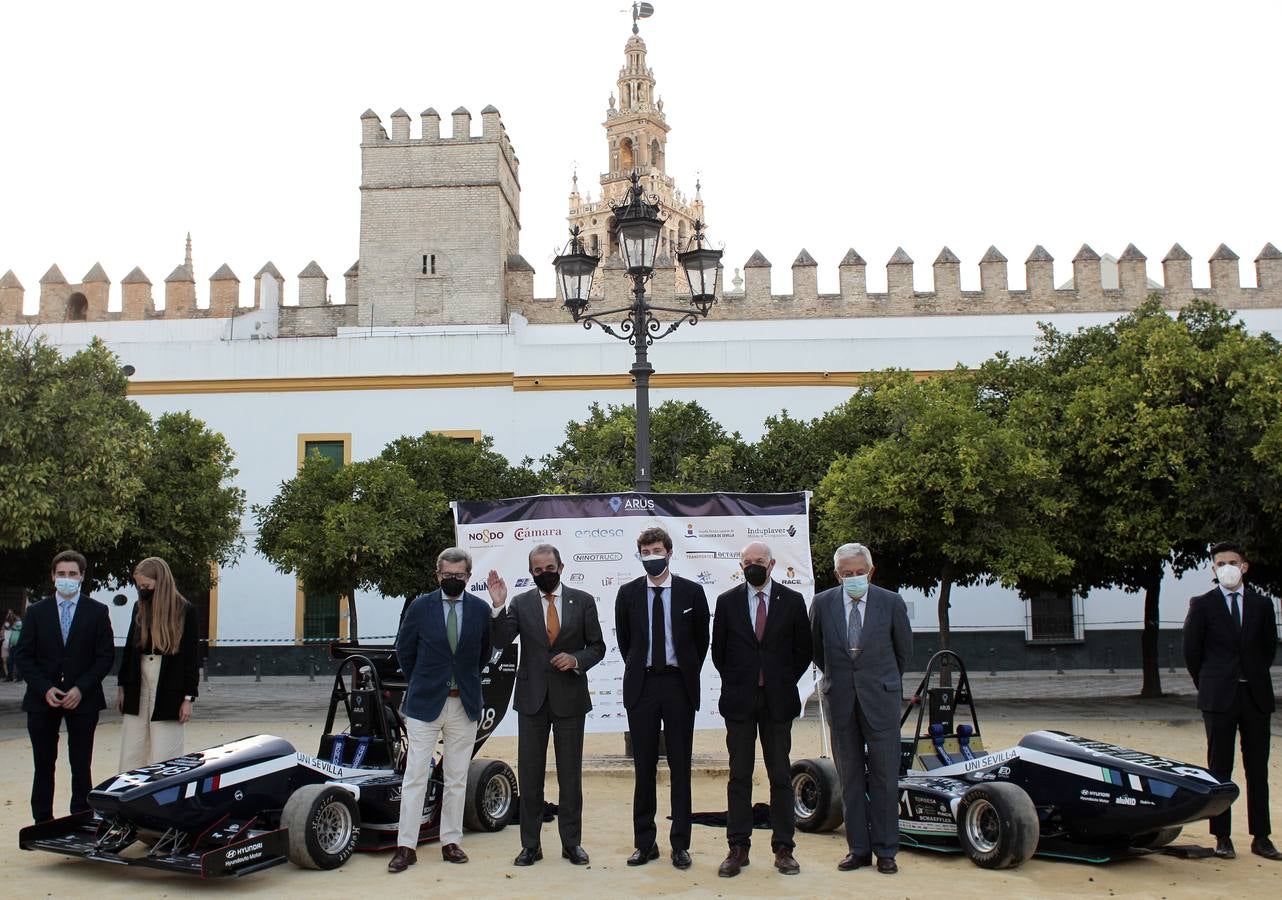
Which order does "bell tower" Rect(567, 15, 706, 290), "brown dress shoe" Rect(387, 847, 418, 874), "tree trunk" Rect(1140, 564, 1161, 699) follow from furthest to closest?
"bell tower" Rect(567, 15, 706, 290), "tree trunk" Rect(1140, 564, 1161, 699), "brown dress shoe" Rect(387, 847, 418, 874)

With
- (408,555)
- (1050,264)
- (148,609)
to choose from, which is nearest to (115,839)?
(148,609)

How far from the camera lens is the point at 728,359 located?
26.0 meters

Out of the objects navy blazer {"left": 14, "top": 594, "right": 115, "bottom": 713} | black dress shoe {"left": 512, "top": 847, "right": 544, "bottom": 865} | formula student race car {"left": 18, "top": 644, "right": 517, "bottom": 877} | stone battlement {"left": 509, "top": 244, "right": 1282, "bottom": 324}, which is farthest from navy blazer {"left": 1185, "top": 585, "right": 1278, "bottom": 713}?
stone battlement {"left": 509, "top": 244, "right": 1282, "bottom": 324}

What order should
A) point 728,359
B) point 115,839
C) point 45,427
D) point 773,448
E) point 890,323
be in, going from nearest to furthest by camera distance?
point 115,839 → point 45,427 → point 773,448 → point 728,359 → point 890,323

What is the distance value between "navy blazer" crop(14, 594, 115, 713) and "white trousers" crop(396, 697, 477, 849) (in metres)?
1.98

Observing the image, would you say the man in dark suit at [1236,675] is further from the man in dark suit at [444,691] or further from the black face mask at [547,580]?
the man in dark suit at [444,691]

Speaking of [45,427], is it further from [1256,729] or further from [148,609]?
[1256,729]

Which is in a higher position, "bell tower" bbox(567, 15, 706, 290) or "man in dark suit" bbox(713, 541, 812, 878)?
"bell tower" bbox(567, 15, 706, 290)

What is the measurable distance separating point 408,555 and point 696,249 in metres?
9.60

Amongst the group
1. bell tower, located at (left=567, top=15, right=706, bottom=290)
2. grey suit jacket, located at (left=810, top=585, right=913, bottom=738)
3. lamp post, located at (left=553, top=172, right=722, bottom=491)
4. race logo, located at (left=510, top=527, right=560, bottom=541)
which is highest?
bell tower, located at (left=567, top=15, right=706, bottom=290)

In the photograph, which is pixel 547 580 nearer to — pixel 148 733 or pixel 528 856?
pixel 528 856

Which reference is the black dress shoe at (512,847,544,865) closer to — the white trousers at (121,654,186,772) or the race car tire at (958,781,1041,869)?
the white trousers at (121,654,186,772)

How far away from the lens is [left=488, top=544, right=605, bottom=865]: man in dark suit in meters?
6.67

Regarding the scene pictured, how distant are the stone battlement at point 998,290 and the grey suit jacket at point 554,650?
26153mm
